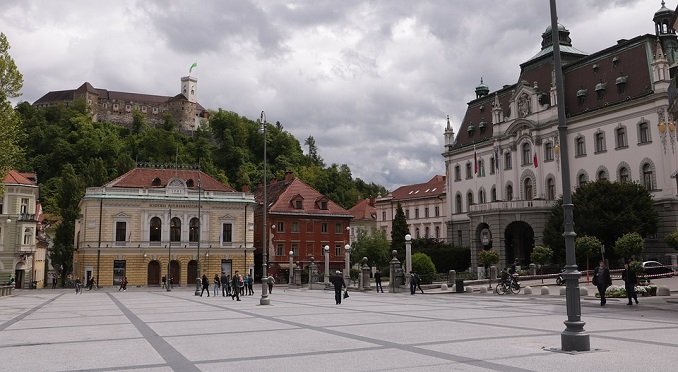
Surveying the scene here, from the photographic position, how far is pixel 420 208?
301 feet

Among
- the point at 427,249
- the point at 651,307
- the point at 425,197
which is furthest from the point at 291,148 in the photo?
the point at 651,307

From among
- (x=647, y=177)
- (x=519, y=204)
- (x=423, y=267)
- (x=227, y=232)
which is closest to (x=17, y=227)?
(x=227, y=232)

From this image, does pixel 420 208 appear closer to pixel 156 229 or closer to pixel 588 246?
pixel 156 229

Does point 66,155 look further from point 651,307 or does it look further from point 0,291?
point 651,307

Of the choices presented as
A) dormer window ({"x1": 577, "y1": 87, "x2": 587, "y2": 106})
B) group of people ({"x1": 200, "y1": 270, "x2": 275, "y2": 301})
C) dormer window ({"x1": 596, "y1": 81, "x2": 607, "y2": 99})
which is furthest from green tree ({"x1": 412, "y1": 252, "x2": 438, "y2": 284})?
dormer window ({"x1": 577, "y1": 87, "x2": 587, "y2": 106})

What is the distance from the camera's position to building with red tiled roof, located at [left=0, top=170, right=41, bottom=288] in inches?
2325

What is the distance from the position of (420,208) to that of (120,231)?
4789 centimetres

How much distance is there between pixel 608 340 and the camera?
11.6m

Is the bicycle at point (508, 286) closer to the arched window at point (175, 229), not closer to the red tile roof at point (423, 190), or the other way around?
the arched window at point (175, 229)

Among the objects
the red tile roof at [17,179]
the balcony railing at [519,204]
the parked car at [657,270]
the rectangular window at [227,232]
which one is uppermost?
the red tile roof at [17,179]

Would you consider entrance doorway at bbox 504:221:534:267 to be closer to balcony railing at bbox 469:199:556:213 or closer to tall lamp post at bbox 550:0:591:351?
balcony railing at bbox 469:199:556:213

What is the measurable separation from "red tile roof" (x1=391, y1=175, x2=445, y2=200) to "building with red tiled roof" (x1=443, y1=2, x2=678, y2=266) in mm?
15813

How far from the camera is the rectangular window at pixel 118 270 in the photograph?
5708 cm

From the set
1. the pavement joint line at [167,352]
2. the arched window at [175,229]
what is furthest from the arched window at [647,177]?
the pavement joint line at [167,352]
